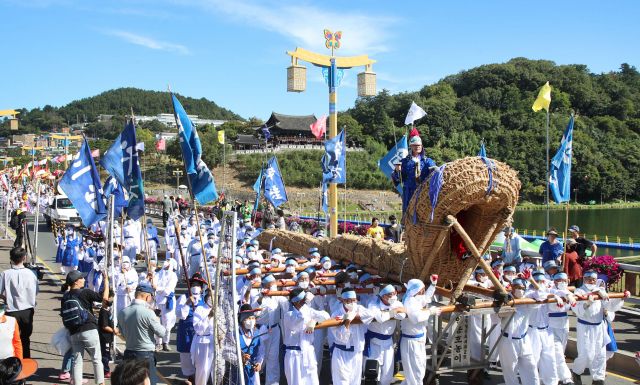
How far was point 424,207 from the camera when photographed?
7.18m

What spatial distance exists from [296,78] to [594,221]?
36.5 m

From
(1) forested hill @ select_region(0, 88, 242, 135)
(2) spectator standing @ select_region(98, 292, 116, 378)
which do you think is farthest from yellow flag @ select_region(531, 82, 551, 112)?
(1) forested hill @ select_region(0, 88, 242, 135)

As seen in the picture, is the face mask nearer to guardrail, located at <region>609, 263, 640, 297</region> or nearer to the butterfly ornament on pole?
guardrail, located at <region>609, 263, 640, 297</region>

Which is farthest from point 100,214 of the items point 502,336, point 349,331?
point 502,336

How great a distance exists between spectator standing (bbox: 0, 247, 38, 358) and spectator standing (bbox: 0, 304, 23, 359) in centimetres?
160

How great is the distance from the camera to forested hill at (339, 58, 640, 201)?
61656 millimetres

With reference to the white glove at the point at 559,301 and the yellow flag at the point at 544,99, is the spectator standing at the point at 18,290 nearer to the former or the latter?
the white glove at the point at 559,301

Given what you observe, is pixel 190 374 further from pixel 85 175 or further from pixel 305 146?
pixel 305 146

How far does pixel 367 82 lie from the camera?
18.6m

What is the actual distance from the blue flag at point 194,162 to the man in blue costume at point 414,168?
265 centimetres

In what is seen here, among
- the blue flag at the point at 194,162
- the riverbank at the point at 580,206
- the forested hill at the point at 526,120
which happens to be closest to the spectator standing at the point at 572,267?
the blue flag at the point at 194,162

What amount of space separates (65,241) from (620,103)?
8470 cm

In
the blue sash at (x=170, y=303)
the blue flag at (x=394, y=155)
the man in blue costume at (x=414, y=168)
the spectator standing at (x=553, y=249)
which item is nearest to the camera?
the man in blue costume at (x=414, y=168)

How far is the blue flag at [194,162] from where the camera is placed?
7.05 meters
